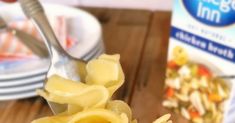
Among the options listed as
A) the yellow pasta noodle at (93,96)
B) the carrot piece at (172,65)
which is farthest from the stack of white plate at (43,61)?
Answer: the yellow pasta noodle at (93,96)

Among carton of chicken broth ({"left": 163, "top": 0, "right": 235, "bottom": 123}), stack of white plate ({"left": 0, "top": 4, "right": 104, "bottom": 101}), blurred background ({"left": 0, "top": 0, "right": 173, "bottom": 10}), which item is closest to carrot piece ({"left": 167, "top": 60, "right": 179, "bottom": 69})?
carton of chicken broth ({"left": 163, "top": 0, "right": 235, "bottom": 123})

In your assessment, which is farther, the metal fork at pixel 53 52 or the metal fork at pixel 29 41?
the metal fork at pixel 29 41

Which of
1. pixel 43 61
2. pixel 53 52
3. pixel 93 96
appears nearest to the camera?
pixel 93 96

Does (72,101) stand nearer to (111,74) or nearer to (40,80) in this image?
(111,74)

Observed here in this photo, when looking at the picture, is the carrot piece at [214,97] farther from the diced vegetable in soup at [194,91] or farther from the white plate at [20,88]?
the white plate at [20,88]

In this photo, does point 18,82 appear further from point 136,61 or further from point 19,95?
point 136,61

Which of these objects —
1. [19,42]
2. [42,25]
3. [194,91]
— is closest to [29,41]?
[19,42]
